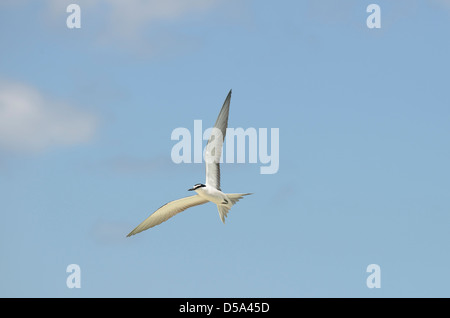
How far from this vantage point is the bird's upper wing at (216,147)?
38500 millimetres

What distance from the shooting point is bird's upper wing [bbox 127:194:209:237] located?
40438 millimetres

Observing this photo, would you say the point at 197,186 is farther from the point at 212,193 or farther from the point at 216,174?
the point at 216,174

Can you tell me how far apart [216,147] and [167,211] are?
4.82 metres

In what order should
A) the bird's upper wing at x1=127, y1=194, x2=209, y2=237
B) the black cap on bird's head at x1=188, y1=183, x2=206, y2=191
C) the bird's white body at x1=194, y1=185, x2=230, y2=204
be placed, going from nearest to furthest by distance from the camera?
the bird's white body at x1=194, y1=185, x2=230, y2=204, the black cap on bird's head at x1=188, y1=183, x2=206, y2=191, the bird's upper wing at x1=127, y1=194, x2=209, y2=237

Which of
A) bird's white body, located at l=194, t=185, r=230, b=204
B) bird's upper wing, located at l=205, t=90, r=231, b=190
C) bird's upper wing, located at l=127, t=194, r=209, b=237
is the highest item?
bird's upper wing, located at l=205, t=90, r=231, b=190

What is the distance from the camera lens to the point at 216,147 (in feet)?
126

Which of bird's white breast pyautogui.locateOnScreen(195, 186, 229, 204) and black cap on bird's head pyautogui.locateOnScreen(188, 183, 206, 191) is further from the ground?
black cap on bird's head pyautogui.locateOnScreen(188, 183, 206, 191)

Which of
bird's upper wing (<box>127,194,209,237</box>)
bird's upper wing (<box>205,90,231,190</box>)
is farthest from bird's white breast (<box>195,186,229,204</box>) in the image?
bird's upper wing (<box>127,194,209,237</box>)

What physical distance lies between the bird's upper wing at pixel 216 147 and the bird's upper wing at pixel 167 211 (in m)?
1.85

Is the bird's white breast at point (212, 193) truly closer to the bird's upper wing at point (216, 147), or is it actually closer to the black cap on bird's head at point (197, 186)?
the black cap on bird's head at point (197, 186)

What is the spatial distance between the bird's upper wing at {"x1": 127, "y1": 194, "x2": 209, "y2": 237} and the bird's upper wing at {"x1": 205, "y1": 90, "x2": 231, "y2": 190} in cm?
185

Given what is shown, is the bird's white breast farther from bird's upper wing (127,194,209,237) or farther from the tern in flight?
bird's upper wing (127,194,209,237)

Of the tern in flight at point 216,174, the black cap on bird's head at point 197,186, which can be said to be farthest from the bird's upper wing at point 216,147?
the black cap on bird's head at point 197,186
